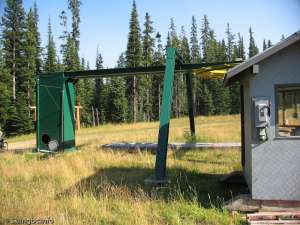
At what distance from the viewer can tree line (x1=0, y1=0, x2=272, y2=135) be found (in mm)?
43031

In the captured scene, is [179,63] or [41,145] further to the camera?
[41,145]

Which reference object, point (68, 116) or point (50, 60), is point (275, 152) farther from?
point (50, 60)

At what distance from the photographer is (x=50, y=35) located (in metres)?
64.1

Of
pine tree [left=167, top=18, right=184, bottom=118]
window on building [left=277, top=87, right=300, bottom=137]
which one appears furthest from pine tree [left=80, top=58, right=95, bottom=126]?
window on building [left=277, top=87, right=300, bottom=137]

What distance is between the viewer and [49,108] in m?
17.0

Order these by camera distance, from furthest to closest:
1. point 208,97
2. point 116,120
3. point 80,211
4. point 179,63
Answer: point 208,97
point 116,120
point 179,63
point 80,211

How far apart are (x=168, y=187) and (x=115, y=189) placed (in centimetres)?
131

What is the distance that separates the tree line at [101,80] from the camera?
43.0 meters

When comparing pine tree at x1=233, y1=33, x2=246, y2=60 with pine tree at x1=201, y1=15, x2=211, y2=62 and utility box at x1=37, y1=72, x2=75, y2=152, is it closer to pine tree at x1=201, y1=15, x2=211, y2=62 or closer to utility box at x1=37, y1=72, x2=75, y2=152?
pine tree at x1=201, y1=15, x2=211, y2=62

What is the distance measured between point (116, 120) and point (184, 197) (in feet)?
169

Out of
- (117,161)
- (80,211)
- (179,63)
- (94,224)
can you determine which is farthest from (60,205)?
(179,63)

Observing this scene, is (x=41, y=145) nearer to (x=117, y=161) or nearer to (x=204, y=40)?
(x=117, y=161)

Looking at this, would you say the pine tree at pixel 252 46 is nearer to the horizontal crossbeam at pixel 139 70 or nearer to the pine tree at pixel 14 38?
the pine tree at pixel 14 38

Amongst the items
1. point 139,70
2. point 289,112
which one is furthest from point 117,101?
point 289,112
